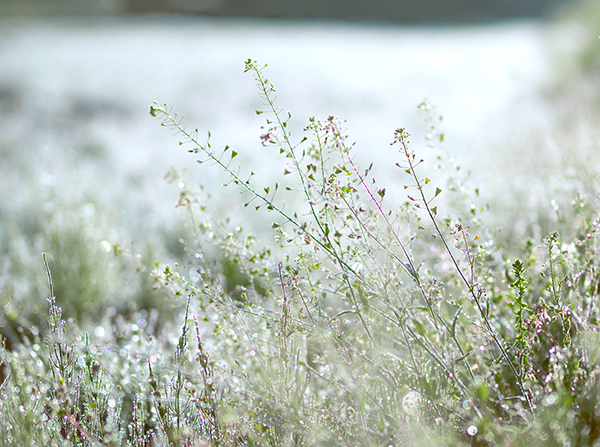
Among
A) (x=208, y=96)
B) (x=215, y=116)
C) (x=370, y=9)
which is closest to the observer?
(x=215, y=116)

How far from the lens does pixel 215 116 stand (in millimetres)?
8445

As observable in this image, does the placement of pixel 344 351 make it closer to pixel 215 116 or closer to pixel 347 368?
pixel 347 368

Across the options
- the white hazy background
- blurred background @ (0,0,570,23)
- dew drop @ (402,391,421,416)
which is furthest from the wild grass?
blurred background @ (0,0,570,23)

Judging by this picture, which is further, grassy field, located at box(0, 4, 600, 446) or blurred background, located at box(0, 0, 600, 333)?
blurred background, located at box(0, 0, 600, 333)

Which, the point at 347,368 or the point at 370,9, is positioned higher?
the point at 370,9

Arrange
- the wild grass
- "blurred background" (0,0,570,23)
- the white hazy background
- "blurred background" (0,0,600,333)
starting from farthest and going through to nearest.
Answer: "blurred background" (0,0,570,23) → the white hazy background → "blurred background" (0,0,600,333) → the wild grass

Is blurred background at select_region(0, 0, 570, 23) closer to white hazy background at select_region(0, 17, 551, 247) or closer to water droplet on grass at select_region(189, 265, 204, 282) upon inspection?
white hazy background at select_region(0, 17, 551, 247)

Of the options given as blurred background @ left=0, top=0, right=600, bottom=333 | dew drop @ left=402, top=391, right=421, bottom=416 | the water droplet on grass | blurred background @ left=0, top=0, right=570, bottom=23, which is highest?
blurred background @ left=0, top=0, right=570, bottom=23

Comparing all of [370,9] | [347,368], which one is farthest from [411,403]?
[370,9]

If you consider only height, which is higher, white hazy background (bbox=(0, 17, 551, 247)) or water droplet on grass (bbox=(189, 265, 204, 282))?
white hazy background (bbox=(0, 17, 551, 247))

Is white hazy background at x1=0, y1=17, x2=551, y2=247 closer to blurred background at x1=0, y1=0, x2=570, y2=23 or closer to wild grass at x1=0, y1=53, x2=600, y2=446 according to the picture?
wild grass at x1=0, y1=53, x2=600, y2=446

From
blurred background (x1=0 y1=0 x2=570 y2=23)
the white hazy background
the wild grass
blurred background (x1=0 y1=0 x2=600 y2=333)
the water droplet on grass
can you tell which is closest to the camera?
the wild grass

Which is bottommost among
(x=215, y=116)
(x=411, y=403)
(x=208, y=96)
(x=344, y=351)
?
(x=411, y=403)

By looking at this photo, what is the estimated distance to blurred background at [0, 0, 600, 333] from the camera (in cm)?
317
